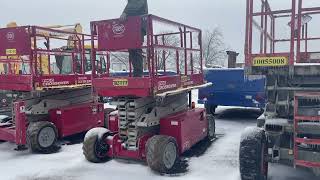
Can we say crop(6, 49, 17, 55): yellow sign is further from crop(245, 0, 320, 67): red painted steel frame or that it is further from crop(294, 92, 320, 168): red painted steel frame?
crop(294, 92, 320, 168): red painted steel frame

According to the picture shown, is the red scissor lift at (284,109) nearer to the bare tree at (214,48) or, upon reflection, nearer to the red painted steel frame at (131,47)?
the red painted steel frame at (131,47)

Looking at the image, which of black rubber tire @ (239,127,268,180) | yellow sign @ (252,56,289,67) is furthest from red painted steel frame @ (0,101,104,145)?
yellow sign @ (252,56,289,67)

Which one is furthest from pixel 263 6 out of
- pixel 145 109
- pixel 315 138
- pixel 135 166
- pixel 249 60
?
pixel 135 166

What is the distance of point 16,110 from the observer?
7.97 m

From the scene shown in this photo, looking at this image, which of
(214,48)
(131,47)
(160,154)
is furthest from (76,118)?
(214,48)

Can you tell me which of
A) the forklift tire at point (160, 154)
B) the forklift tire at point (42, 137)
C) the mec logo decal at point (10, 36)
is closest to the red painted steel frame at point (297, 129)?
the forklift tire at point (160, 154)

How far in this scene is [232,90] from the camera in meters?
11.7

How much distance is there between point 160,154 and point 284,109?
2.12m

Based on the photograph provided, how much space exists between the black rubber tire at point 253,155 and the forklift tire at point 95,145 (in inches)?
114

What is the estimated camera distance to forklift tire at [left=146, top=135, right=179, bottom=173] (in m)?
6.28

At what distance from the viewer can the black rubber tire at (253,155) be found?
527cm

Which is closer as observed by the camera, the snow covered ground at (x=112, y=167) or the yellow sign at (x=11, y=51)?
the snow covered ground at (x=112, y=167)

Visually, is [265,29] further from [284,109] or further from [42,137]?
[42,137]

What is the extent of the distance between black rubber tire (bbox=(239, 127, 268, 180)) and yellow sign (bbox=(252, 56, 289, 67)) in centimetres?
98
